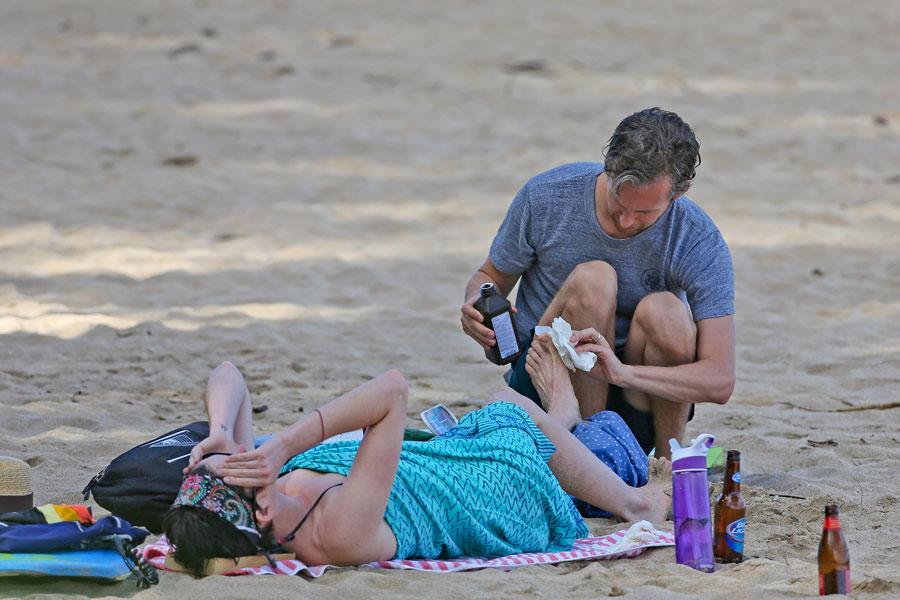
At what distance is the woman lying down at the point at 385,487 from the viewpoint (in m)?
3.45

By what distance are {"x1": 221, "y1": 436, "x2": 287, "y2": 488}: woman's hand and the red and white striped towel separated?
0.28 m

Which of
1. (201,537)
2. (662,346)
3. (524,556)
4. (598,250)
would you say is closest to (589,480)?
(524,556)

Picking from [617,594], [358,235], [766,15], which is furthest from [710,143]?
[617,594]

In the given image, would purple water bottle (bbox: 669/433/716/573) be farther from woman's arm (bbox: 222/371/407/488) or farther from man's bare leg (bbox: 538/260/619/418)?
man's bare leg (bbox: 538/260/619/418)

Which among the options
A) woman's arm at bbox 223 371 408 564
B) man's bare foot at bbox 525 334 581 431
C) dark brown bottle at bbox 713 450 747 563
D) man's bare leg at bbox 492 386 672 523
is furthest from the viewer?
man's bare foot at bbox 525 334 581 431

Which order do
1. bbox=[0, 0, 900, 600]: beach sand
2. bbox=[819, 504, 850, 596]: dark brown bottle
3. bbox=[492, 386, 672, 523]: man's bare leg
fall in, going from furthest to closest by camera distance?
1. bbox=[0, 0, 900, 600]: beach sand
2. bbox=[492, 386, 672, 523]: man's bare leg
3. bbox=[819, 504, 850, 596]: dark brown bottle

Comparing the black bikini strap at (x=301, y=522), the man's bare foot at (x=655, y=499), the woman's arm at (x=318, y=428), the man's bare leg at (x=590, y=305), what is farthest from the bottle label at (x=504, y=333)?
the black bikini strap at (x=301, y=522)

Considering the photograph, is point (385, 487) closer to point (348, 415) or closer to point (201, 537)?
point (348, 415)

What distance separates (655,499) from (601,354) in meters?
0.50

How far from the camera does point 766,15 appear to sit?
1295cm

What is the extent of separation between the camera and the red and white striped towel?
3.60m

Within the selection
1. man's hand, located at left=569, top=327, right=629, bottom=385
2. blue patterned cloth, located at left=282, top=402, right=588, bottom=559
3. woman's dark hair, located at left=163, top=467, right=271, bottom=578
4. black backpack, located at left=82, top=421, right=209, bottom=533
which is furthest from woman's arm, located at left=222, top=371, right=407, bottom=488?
man's hand, located at left=569, top=327, right=629, bottom=385

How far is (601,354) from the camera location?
443cm

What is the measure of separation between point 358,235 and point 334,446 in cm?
419
